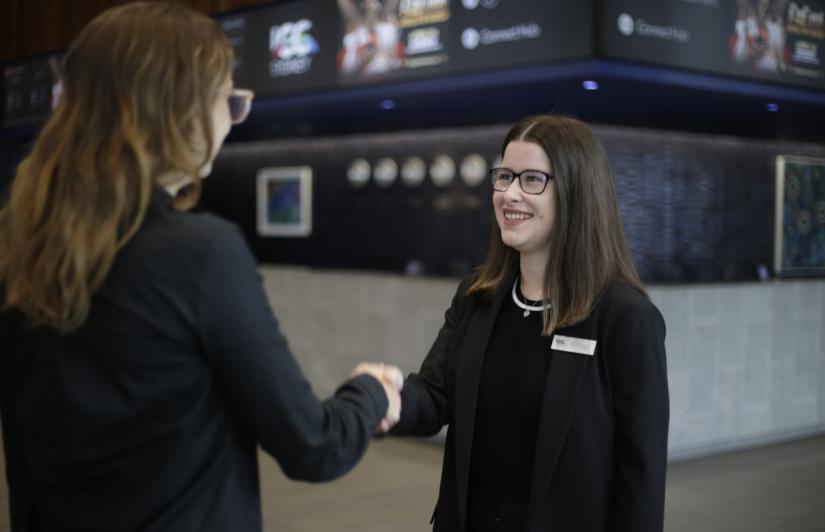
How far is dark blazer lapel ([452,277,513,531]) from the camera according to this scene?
2316 mm

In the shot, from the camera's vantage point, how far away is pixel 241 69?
285 inches

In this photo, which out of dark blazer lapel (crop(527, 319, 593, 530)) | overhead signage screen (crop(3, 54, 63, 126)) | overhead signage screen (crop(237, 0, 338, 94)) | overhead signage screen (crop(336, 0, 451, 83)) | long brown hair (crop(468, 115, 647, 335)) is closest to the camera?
dark blazer lapel (crop(527, 319, 593, 530))

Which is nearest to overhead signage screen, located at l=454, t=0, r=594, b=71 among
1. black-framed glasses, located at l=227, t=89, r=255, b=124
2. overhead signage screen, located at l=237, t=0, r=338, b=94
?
overhead signage screen, located at l=237, t=0, r=338, b=94

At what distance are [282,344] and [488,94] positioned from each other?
497 cm

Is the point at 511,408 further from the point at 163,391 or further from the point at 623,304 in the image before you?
the point at 163,391

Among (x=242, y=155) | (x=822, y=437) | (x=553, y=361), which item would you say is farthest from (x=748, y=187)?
(x=553, y=361)

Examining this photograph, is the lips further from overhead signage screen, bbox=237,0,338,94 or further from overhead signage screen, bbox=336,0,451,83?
overhead signage screen, bbox=237,0,338,94

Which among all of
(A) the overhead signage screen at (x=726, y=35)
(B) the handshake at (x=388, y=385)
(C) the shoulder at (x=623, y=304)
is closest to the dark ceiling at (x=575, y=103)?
(A) the overhead signage screen at (x=726, y=35)

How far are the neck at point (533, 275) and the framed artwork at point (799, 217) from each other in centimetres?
654

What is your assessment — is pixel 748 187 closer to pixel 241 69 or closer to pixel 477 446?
pixel 241 69

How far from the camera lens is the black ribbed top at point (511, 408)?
2.30m

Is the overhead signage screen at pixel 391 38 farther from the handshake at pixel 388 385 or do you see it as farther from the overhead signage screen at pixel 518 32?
the handshake at pixel 388 385

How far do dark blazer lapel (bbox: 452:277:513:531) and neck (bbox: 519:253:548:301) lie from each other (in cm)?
6

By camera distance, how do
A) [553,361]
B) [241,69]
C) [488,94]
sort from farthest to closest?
1. [241,69]
2. [488,94]
3. [553,361]
